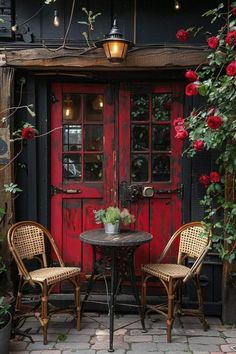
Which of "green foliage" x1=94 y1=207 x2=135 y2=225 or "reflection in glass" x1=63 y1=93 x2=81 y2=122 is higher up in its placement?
"reflection in glass" x1=63 y1=93 x2=81 y2=122

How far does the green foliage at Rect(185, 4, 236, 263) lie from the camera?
4.01 metres

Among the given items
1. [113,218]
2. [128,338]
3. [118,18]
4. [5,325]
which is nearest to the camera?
[5,325]

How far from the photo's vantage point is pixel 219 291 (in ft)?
16.2

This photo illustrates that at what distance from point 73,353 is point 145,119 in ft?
8.22

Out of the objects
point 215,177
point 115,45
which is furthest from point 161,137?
point 115,45

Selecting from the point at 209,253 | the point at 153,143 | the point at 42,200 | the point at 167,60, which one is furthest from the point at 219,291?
the point at 167,60

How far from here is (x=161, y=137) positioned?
5.05m

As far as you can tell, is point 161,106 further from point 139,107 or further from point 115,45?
point 115,45

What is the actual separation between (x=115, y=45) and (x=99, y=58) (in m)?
0.36

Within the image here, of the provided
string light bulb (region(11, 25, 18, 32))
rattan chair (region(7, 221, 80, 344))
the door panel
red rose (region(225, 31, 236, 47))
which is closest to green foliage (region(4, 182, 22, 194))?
rattan chair (region(7, 221, 80, 344))

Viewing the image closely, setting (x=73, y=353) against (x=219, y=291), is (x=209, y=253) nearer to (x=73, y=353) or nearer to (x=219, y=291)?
(x=219, y=291)

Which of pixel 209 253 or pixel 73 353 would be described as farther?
pixel 209 253

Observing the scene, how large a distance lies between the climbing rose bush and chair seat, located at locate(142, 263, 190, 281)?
0.42 metres

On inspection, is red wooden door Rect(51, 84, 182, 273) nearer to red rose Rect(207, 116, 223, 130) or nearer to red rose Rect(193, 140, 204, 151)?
red rose Rect(193, 140, 204, 151)
